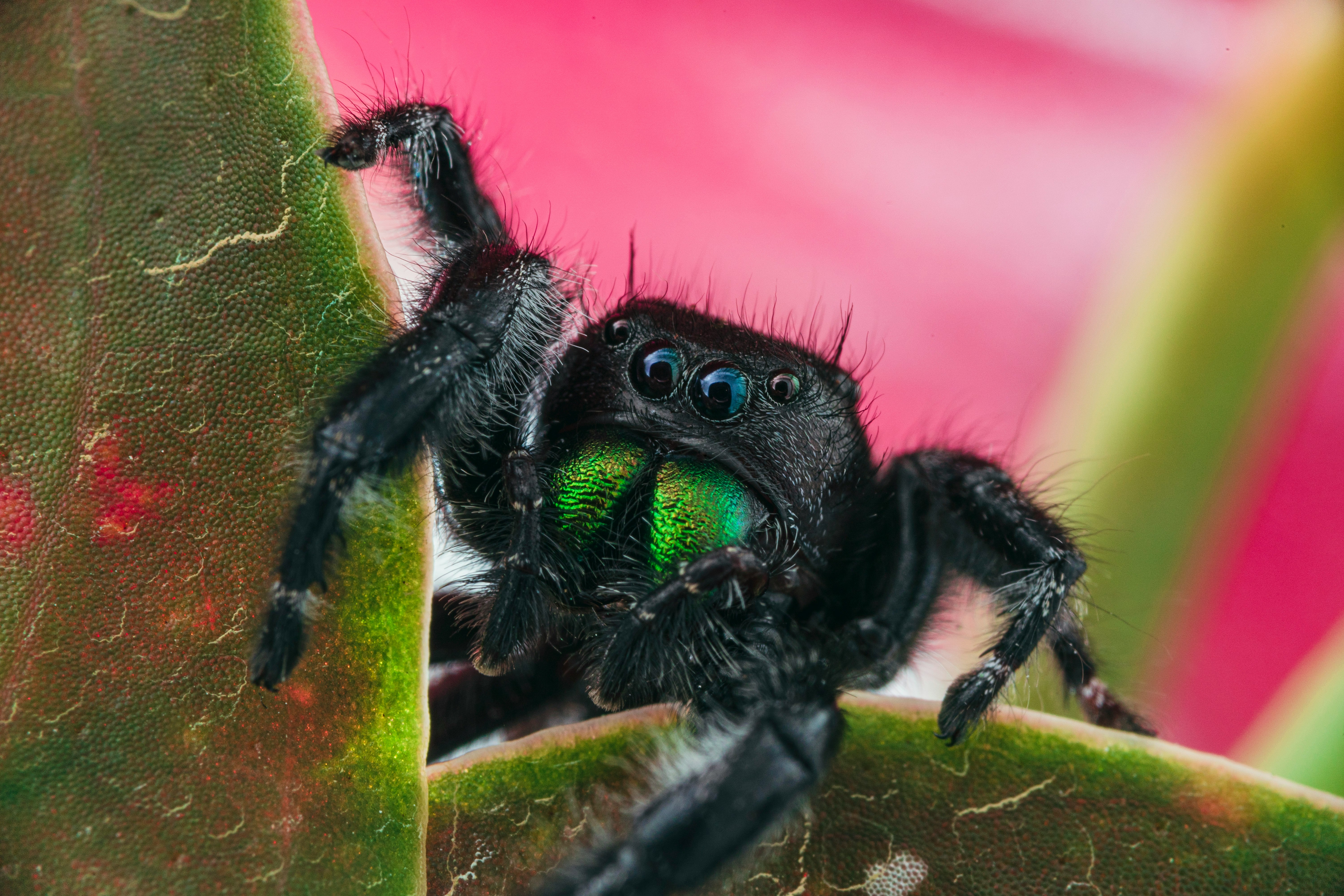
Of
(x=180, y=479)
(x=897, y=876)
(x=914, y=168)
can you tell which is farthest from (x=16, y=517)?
(x=914, y=168)

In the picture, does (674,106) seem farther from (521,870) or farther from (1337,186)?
(521,870)


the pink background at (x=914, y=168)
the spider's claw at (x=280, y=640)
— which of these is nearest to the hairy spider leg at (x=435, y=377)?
the spider's claw at (x=280, y=640)

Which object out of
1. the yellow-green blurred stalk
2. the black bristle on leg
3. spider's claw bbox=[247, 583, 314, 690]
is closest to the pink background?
the yellow-green blurred stalk

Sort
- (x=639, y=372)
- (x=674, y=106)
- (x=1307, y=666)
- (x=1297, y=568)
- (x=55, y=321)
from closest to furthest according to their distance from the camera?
1. (x=55, y=321)
2. (x=639, y=372)
3. (x=1307, y=666)
4. (x=1297, y=568)
5. (x=674, y=106)

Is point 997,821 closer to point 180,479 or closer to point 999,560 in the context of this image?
point 999,560

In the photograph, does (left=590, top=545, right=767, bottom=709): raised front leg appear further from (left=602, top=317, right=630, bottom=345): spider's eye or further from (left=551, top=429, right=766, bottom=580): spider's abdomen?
(left=602, top=317, right=630, bottom=345): spider's eye

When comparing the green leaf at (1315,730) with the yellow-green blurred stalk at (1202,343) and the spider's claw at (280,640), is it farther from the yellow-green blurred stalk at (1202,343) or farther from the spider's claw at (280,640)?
the spider's claw at (280,640)

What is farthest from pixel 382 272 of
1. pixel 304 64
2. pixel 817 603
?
pixel 817 603
